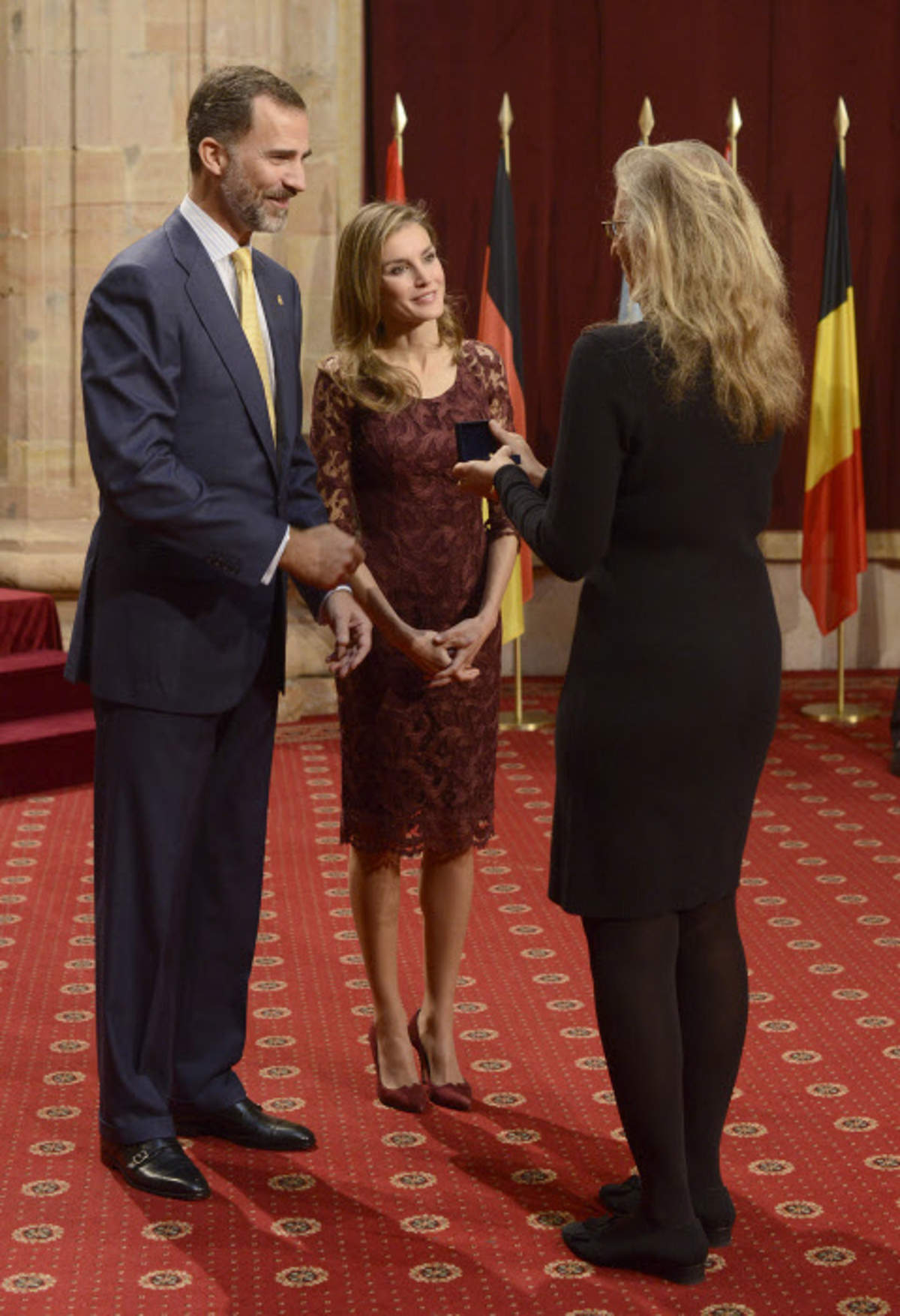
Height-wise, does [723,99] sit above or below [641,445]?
above

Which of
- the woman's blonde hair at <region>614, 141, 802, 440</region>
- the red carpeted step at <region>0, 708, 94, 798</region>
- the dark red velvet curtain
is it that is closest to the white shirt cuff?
the woman's blonde hair at <region>614, 141, 802, 440</region>

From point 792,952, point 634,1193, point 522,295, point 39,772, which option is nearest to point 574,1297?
point 634,1193

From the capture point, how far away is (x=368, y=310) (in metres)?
3.59

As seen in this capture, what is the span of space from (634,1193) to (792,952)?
167 centimetres

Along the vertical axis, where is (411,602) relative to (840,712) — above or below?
above

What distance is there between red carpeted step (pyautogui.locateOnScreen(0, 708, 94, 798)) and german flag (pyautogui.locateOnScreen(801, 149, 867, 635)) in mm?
3174

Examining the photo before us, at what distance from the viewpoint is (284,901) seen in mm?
5156

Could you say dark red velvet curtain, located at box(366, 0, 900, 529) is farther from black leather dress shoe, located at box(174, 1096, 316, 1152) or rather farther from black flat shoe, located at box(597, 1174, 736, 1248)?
black flat shoe, located at box(597, 1174, 736, 1248)

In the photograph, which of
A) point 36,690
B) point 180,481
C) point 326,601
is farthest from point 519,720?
point 180,481

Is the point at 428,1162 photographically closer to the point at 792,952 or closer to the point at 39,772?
the point at 792,952

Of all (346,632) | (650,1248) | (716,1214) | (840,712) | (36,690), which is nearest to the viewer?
(650,1248)

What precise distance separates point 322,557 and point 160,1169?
108cm

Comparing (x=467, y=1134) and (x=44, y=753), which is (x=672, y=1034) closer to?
(x=467, y=1134)

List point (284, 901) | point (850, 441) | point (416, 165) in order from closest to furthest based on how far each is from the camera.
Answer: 1. point (284, 901)
2. point (850, 441)
3. point (416, 165)
